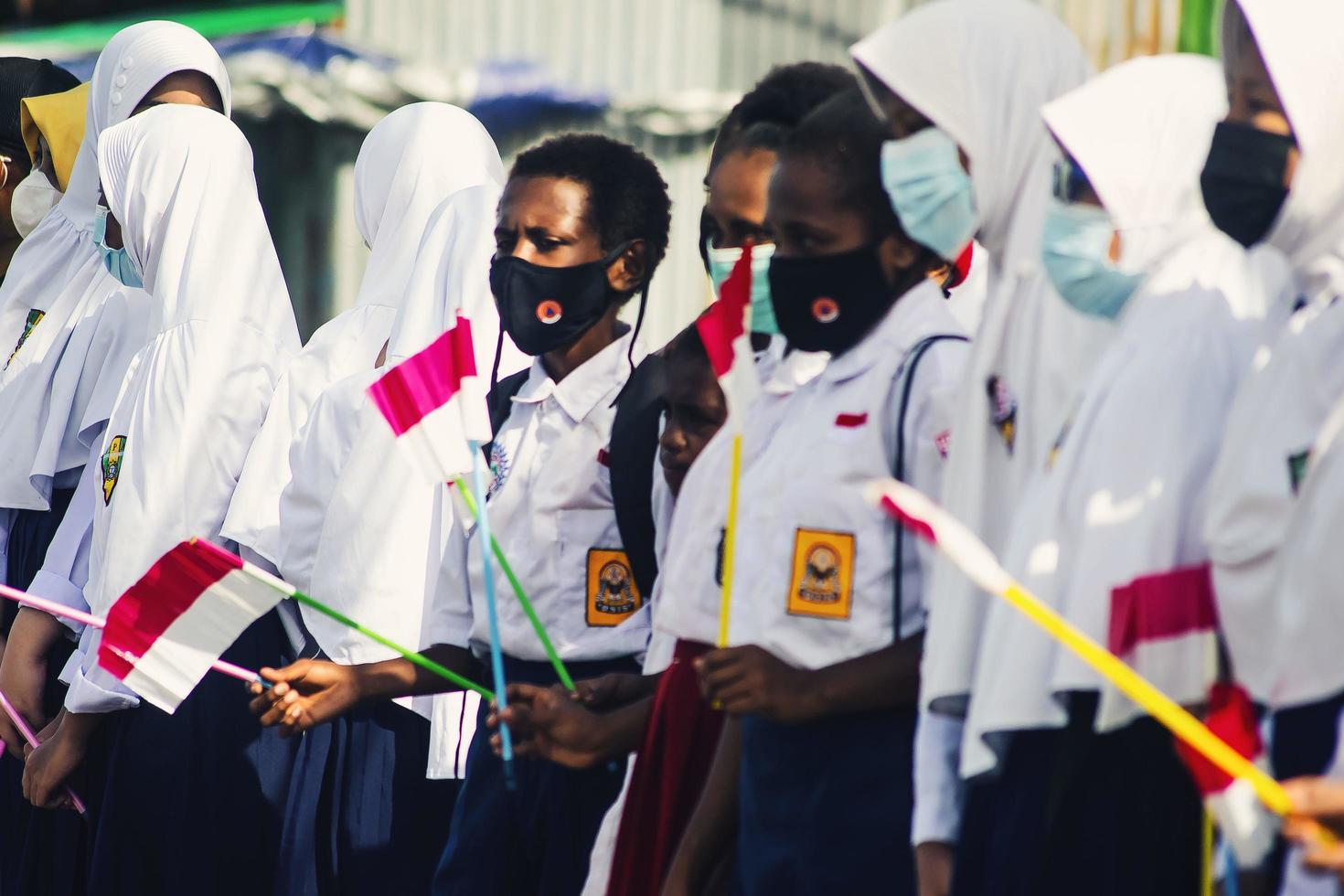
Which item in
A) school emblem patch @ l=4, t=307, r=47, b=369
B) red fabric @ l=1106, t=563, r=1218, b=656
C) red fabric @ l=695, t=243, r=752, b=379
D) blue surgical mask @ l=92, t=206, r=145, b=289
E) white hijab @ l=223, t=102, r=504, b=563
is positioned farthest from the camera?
school emblem patch @ l=4, t=307, r=47, b=369

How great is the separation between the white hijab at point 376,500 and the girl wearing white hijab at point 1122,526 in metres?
1.96

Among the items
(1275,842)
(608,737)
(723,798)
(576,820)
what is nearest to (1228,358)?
(1275,842)

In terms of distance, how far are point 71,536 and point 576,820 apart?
78.4 inches

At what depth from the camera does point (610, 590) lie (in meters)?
3.86

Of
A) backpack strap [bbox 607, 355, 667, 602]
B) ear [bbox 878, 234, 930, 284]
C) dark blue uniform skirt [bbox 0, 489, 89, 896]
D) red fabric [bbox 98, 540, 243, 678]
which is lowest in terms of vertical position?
dark blue uniform skirt [bbox 0, 489, 89, 896]

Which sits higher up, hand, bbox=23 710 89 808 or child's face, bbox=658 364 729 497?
child's face, bbox=658 364 729 497

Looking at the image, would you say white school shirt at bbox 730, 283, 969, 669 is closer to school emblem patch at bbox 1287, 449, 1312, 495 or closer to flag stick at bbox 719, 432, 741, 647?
flag stick at bbox 719, 432, 741, 647

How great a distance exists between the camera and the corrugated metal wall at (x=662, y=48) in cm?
885

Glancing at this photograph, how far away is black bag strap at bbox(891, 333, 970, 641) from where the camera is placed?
9.88ft

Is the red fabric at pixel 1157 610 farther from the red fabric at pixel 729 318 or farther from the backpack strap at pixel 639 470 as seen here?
→ the backpack strap at pixel 639 470

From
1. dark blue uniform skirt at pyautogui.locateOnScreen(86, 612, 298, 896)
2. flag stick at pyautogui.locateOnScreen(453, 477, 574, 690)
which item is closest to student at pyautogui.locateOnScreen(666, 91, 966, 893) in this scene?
flag stick at pyautogui.locateOnScreen(453, 477, 574, 690)

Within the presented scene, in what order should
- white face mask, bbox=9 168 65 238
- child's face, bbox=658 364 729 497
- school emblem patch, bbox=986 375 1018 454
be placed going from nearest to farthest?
school emblem patch, bbox=986 375 1018 454 < child's face, bbox=658 364 729 497 < white face mask, bbox=9 168 65 238

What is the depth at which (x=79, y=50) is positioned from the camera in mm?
10562

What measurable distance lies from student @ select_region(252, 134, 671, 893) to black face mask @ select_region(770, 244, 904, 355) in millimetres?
794
